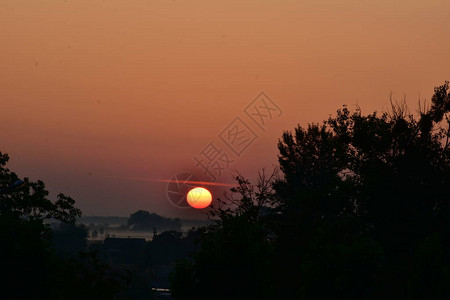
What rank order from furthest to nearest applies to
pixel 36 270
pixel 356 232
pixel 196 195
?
pixel 196 195 < pixel 356 232 < pixel 36 270

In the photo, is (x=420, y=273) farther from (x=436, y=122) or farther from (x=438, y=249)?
(x=436, y=122)

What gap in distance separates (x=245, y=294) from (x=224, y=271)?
1149 millimetres

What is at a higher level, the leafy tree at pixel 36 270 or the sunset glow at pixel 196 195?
the sunset glow at pixel 196 195

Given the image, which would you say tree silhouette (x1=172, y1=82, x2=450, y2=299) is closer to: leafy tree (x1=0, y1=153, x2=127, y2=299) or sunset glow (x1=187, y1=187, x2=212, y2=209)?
leafy tree (x1=0, y1=153, x2=127, y2=299)

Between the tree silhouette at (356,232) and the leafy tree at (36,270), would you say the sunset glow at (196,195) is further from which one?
the leafy tree at (36,270)

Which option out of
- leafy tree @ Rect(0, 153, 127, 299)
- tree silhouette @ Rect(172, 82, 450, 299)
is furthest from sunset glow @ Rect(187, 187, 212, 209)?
leafy tree @ Rect(0, 153, 127, 299)

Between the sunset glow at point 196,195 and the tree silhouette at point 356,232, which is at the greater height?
the sunset glow at point 196,195

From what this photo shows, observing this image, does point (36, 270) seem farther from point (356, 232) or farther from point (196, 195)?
point (196, 195)

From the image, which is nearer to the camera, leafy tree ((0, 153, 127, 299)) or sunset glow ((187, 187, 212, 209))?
leafy tree ((0, 153, 127, 299))

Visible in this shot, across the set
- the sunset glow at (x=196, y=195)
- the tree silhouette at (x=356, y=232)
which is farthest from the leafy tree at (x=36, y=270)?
the sunset glow at (x=196, y=195)

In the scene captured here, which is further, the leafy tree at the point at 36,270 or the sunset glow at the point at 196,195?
the sunset glow at the point at 196,195

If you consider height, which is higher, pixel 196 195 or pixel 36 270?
pixel 196 195

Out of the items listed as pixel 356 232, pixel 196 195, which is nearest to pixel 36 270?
pixel 356 232

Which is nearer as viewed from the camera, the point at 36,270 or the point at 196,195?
the point at 36,270
